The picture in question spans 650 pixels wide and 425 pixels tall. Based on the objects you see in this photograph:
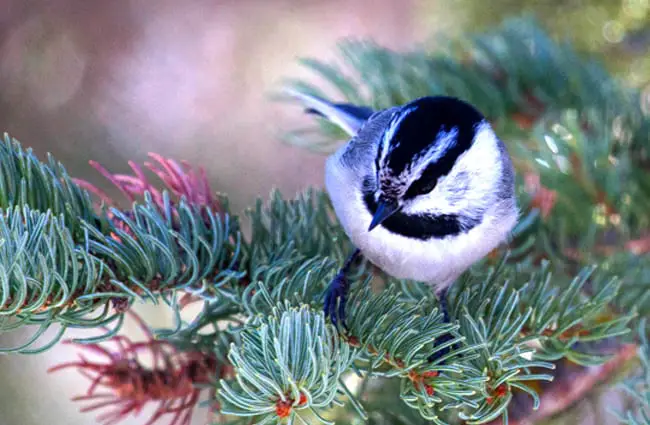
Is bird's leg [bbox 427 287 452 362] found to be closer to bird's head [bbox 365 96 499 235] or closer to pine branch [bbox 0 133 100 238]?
bird's head [bbox 365 96 499 235]

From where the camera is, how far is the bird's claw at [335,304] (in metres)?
0.54

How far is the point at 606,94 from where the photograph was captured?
2.69 ft

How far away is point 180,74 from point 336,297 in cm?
121

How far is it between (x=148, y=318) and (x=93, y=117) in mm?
500

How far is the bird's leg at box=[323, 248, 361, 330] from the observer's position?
0.54 m

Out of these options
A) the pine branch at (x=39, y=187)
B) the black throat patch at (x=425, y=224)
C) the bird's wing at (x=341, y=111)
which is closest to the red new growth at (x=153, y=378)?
the pine branch at (x=39, y=187)

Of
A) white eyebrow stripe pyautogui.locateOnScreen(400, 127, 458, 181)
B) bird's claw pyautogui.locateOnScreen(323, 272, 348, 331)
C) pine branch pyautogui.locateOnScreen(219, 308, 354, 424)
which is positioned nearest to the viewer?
pine branch pyautogui.locateOnScreen(219, 308, 354, 424)

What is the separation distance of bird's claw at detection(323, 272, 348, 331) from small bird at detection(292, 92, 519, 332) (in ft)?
0.06

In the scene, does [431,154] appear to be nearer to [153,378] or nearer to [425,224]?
[425,224]

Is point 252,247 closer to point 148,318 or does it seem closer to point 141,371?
point 141,371

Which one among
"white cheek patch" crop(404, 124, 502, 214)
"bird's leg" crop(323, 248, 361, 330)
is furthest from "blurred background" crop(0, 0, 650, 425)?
"bird's leg" crop(323, 248, 361, 330)

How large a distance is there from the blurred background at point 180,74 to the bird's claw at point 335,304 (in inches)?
17.6

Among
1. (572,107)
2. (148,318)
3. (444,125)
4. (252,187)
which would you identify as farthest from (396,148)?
(252,187)

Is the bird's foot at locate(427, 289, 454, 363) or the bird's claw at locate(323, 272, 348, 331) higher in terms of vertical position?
the bird's claw at locate(323, 272, 348, 331)
